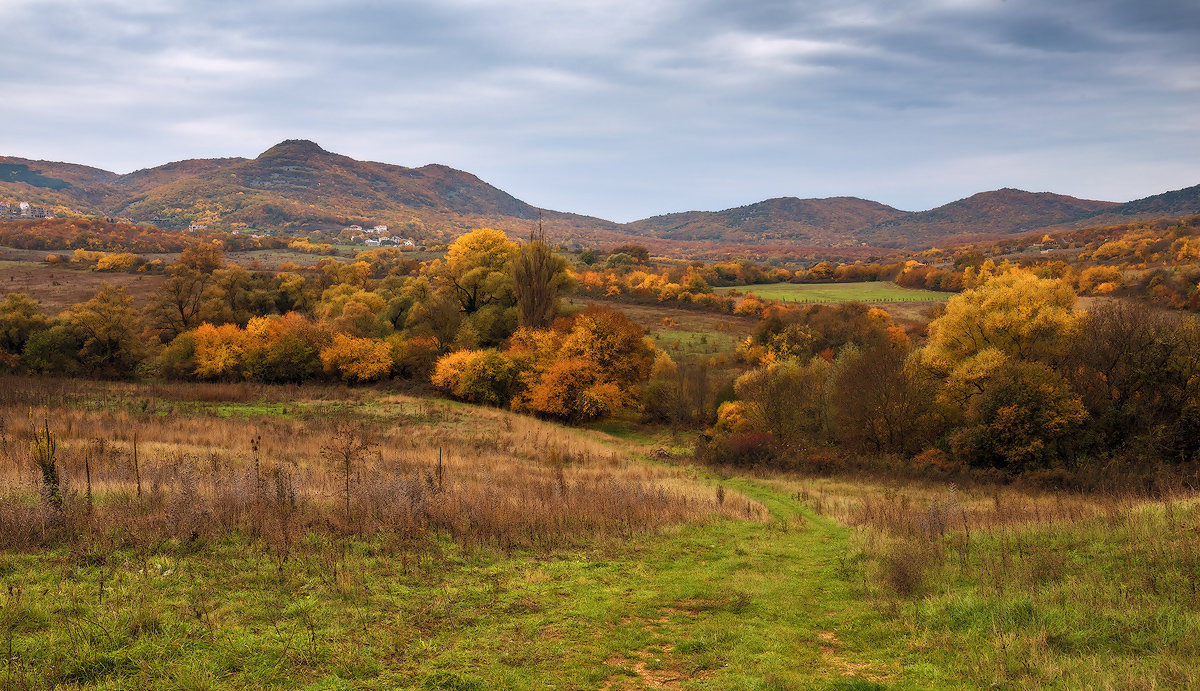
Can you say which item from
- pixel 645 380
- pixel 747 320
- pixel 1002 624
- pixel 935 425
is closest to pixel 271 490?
pixel 1002 624

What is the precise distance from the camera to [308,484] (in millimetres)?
12906

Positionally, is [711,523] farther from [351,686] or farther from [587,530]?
[351,686]

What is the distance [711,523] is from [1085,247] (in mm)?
147241

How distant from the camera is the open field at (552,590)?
19.1 feet

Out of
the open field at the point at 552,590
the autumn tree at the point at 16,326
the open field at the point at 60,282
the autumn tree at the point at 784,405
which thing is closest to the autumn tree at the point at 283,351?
the autumn tree at the point at 16,326

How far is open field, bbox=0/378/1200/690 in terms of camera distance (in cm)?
581

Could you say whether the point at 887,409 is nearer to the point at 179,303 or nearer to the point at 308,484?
the point at 308,484

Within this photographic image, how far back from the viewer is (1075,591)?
7.52 metres

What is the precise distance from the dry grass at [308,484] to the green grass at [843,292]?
74513 millimetres

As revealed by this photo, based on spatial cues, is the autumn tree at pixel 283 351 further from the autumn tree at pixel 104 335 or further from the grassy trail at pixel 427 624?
the grassy trail at pixel 427 624

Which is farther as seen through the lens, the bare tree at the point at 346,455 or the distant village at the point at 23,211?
the distant village at the point at 23,211

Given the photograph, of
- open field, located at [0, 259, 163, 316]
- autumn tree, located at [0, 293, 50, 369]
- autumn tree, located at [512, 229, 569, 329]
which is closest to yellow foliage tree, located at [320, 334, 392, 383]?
autumn tree, located at [512, 229, 569, 329]

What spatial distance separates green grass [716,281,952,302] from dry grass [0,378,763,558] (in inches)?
2934

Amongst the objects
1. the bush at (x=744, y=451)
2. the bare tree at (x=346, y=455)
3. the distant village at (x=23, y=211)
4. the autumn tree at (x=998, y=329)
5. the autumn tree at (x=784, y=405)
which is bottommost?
the bush at (x=744, y=451)
